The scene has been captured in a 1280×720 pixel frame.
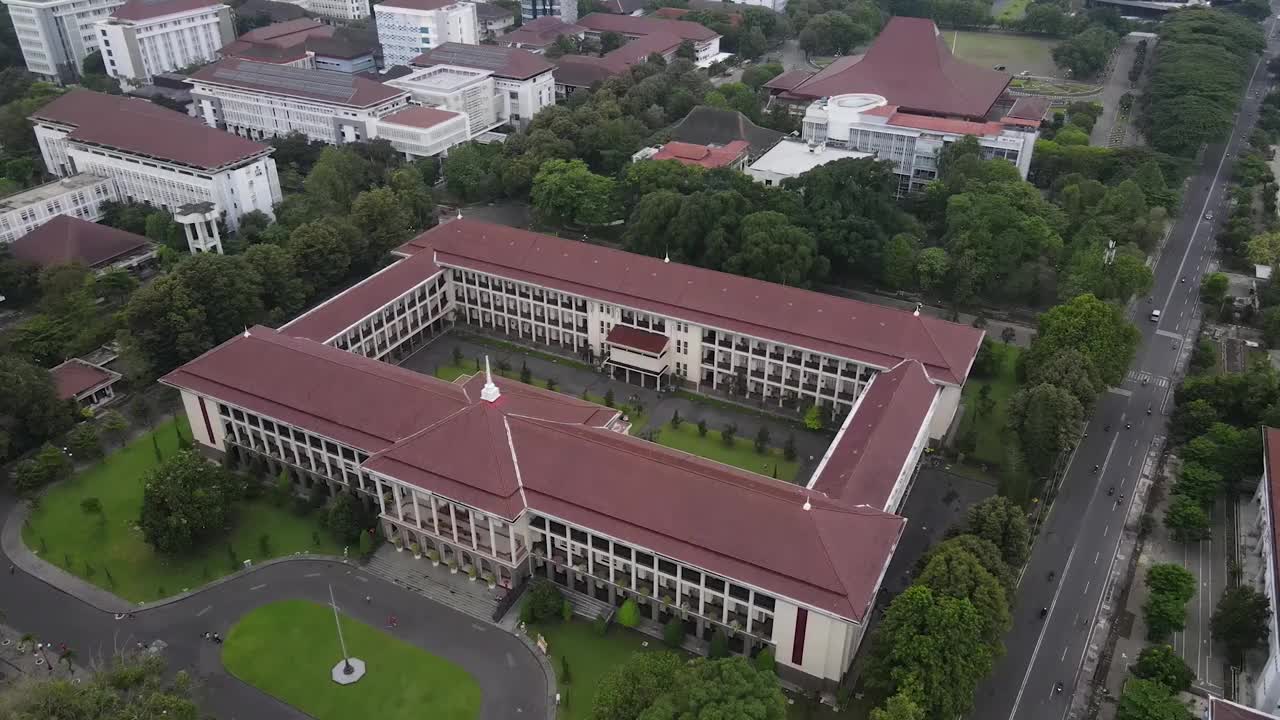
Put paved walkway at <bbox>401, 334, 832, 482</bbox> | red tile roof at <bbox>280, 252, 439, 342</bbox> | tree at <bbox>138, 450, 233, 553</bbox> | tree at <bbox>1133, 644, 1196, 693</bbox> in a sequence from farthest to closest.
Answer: red tile roof at <bbox>280, 252, 439, 342</bbox>
paved walkway at <bbox>401, 334, 832, 482</bbox>
tree at <bbox>138, 450, 233, 553</bbox>
tree at <bbox>1133, 644, 1196, 693</bbox>

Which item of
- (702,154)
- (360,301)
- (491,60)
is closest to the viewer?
(360,301)

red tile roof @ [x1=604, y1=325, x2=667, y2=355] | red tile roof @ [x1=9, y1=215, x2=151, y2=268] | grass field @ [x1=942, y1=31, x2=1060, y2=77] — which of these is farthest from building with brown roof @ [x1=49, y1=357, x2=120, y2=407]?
grass field @ [x1=942, y1=31, x2=1060, y2=77]

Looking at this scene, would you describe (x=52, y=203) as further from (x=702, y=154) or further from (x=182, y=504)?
(x=702, y=154)

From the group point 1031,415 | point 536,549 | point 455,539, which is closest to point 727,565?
point 536,549

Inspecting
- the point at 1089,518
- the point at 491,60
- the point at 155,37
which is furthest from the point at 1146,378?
the point at 155,37

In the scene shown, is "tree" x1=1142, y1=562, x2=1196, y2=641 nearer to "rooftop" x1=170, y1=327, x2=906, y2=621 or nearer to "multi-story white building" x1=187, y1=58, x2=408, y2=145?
"rooftop" x1=170, y1=327, x2=906, y2=621

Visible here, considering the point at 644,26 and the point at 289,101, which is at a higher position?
the point at 289,101

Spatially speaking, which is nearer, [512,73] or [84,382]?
[84,382]
